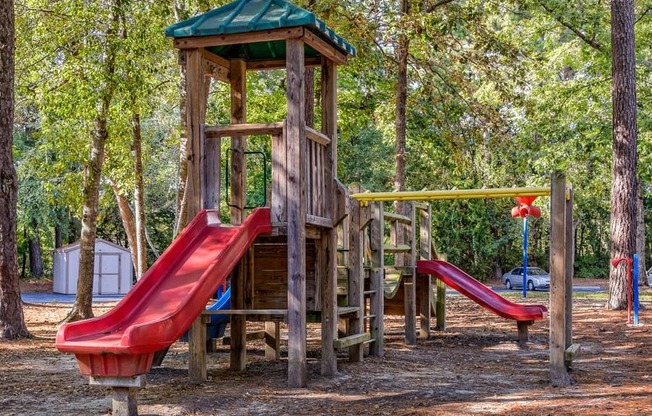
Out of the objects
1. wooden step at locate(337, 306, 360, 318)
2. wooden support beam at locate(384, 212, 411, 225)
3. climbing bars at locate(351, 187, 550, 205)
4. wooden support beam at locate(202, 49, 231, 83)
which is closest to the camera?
climbing bars at locate(351, 187, 550, 205)

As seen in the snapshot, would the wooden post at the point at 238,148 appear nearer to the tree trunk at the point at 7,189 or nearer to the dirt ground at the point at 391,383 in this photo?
the dirt ground at the point at 391,383

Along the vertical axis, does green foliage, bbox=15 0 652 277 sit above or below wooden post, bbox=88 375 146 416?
above

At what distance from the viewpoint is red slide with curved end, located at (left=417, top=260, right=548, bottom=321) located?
11352mm

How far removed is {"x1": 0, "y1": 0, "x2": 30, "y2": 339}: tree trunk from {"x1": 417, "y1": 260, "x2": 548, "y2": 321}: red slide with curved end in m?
5.82

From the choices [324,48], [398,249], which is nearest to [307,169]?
[324,48]

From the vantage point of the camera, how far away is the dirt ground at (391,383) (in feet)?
21.5

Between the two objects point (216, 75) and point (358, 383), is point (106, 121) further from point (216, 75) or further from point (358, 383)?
point (358, 383)

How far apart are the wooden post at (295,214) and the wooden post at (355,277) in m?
1.60

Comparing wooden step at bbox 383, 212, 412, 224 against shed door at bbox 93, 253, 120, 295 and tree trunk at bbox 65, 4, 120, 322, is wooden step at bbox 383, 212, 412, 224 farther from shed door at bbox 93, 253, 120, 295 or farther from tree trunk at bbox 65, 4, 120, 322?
shed door at bbox 93, 253, 120, 295

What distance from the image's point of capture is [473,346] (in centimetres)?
1129

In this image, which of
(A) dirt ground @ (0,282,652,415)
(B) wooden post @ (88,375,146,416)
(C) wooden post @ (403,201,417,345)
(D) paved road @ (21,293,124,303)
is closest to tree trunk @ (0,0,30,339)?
(A) dirt ground @ (0,282,652,415)

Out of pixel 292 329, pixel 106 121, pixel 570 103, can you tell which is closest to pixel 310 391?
pixel 292 329

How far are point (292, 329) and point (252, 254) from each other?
5.53ft

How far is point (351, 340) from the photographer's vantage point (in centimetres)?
892
